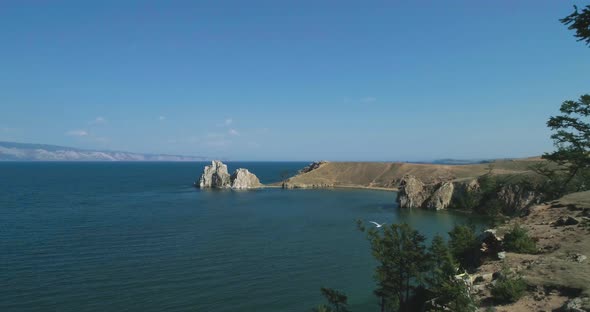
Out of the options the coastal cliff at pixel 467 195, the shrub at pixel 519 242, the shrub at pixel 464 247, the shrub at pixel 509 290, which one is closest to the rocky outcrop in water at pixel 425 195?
the coastal cliff at pixel 467 195

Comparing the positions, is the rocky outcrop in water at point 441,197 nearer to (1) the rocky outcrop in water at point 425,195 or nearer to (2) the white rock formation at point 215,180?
(1) the rocky outcrop in water at point 425,195

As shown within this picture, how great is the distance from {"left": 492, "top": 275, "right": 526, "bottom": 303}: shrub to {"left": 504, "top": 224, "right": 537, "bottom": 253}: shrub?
875 centimetres

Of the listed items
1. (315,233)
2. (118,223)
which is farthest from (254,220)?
(118,223)

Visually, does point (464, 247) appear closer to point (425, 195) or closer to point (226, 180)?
point (425, 195)

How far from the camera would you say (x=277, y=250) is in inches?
2496

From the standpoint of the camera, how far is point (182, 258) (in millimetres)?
57719

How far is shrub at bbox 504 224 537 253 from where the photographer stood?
30438mm

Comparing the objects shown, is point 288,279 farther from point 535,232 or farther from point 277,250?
point 535,232

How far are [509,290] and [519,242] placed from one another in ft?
34.6

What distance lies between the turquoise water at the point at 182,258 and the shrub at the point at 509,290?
19.7m

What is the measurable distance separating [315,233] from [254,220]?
73.1 feet

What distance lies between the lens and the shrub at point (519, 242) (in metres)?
30.4

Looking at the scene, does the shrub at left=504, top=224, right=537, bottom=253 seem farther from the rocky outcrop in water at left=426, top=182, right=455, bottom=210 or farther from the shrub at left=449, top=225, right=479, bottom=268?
the rocky outcrop in water at left=426, top=182, right=455, bottom=210

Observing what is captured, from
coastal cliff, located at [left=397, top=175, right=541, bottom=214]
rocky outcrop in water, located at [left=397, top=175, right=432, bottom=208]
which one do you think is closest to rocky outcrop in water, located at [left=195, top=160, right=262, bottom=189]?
coastal cliff, located at [left=397, top=175, right=541, bottom=214]
